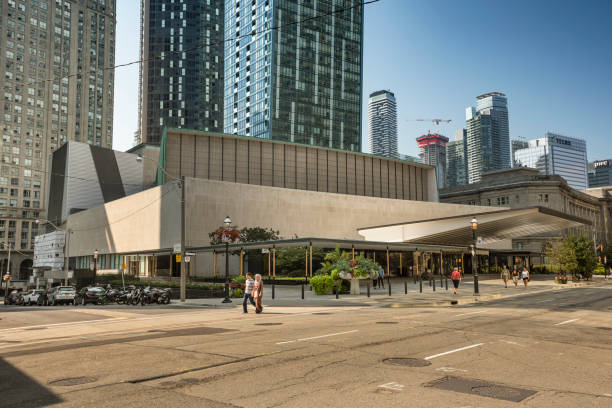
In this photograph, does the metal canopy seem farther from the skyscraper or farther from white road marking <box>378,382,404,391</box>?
the skyscraper

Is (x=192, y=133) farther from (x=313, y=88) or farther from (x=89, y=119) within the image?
(x=89, y=119)

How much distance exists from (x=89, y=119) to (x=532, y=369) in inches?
6581

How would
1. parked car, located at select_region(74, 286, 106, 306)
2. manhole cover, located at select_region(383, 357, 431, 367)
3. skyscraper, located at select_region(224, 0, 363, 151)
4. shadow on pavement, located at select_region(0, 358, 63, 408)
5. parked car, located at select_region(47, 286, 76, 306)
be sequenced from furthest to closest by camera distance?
skyscraper, located at select_region(224, 0, 363, 151) → parked car, located at select_region(47, 286, 76, 306) → parked car, located at select_region(74, 286, 106, 306) → manhole cover, located at select_region(383, 357, 431, 367) → shadow on pavement, located at select_region(0, 358, 63, 408)

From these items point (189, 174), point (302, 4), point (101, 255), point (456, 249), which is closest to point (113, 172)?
point (101, 255)

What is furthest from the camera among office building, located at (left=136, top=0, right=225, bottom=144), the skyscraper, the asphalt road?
office building, located at (left=136, top=0, right=225, bottom=144)

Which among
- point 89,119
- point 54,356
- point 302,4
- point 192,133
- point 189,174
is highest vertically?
point 302,4

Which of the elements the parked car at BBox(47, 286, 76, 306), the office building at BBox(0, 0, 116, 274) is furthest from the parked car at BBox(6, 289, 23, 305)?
the office building at BBox(0, 0, 116, 274)

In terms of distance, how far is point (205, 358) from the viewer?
988 cm

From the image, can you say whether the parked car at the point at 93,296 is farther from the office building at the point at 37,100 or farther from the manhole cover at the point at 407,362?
the office building at the point at 37,100

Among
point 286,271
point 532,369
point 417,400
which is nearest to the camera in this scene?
point 417,400

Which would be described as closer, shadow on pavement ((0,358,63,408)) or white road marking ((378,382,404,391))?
shadow on pavement ((0,358,63,408))

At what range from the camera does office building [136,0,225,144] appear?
181500 mm

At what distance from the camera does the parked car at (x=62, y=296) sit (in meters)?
37.9

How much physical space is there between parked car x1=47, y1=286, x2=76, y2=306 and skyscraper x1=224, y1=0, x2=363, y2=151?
101 meters
